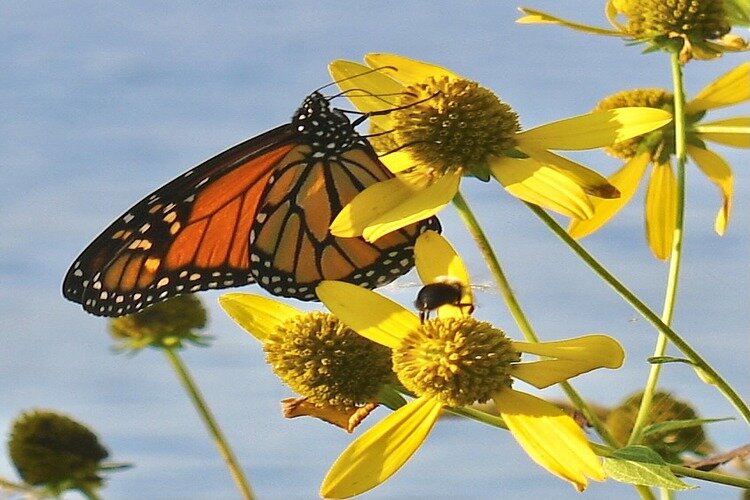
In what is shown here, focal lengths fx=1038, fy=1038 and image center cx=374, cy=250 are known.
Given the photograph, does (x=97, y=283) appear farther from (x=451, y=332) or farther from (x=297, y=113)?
(x=451, y=332)

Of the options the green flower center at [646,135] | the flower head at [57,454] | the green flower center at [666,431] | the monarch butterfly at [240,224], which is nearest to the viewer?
the monarch butterfly at [240,224]

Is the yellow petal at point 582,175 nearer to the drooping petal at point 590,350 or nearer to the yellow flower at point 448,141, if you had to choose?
the yellow flower at point 448,141

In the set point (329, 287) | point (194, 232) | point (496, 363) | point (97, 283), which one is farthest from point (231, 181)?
point (496, 363)

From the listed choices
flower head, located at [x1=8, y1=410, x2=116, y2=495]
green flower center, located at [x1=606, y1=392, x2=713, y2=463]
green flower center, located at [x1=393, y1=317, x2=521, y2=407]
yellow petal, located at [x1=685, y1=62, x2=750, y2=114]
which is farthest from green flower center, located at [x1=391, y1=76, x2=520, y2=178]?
flower head, located at [x1=8, y1=410, x2=116, y2=495]

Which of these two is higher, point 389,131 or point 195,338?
point 195,338

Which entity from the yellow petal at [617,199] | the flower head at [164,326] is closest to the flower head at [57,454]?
the flower head at [164,326]

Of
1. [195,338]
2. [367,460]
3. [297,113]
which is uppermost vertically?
[195,338]

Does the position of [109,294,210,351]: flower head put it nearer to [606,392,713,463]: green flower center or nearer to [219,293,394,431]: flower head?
[606,392,713,463]: green flower center
